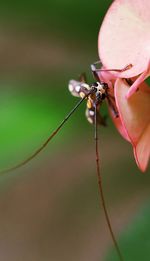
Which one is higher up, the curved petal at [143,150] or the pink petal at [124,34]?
the pink petal at [124,34]

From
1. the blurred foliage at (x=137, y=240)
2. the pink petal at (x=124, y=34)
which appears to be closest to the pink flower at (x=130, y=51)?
the pink petal at (x=124, y=34)

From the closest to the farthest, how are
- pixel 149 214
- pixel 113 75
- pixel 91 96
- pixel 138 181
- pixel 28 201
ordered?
pixel 113 75 < pixel 91 96 < pixel 149 214 < pixel 138 181 < pixel 28 201

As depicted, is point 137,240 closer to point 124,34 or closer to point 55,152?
point 55,152

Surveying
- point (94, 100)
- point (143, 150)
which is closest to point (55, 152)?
point (94, 100)

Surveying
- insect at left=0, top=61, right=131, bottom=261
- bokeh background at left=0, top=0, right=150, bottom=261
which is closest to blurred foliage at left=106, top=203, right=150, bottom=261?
bokeh background at left=0, top=0, right=150, bottom=261

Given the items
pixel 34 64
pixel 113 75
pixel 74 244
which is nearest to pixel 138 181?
pixel 74 244

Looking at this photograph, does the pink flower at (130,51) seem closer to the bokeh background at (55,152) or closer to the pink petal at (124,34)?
the pink petal at (124,34)

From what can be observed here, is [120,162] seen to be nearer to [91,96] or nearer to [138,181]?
[138,181]

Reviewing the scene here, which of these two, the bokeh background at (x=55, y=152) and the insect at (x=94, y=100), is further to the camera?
the bokeh background at (x=55, y=152)
